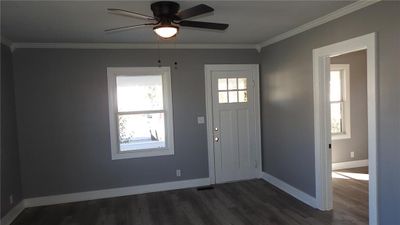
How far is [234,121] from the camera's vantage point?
5.35 metres

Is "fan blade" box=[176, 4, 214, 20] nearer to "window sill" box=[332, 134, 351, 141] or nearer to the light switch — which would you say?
the light switch

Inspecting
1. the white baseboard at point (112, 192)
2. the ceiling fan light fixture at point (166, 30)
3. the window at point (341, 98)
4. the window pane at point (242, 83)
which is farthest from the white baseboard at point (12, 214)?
the window at point (341, 98)

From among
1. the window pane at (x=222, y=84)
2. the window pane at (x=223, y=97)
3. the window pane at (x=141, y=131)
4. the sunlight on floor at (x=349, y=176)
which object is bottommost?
the sunlight on floor at (x=349, y=176)

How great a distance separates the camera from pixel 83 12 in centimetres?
295

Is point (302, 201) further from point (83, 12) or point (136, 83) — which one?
point (83, 12)

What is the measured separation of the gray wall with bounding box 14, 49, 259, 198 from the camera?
4453 millimetres

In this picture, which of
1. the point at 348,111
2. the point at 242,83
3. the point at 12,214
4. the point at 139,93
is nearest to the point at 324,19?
the point at 242,83

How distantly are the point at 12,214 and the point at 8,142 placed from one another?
102cm

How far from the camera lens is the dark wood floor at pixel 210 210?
3727 mm

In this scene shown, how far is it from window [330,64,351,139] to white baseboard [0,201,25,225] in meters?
A: 5.72

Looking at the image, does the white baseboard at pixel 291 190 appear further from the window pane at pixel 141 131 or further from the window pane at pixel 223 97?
the window pane at pixel 141 131

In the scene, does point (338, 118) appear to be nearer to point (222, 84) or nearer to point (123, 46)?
point (222, 84)

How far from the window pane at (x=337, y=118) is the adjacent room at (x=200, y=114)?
0.10ft

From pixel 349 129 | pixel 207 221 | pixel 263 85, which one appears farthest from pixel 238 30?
pixel 349 129
